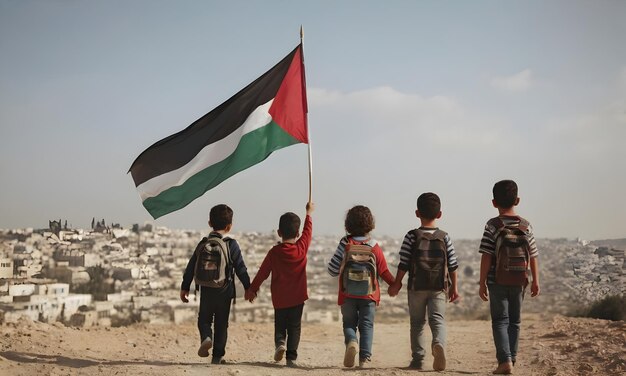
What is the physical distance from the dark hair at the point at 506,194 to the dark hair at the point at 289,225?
2.27 m

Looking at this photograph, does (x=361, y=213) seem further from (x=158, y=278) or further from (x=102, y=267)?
(x=158, y=278)

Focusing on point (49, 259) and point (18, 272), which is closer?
point (18, 272)

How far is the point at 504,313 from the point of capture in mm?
6836

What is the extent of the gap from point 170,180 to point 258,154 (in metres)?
1.29

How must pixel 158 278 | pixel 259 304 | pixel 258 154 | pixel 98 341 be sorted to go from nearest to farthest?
pixel 258 154 → pixel 98 341 → pixel 259 304 → pixel 158 278

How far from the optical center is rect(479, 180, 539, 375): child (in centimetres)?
675

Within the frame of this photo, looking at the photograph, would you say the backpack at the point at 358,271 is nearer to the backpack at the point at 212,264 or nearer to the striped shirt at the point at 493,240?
the striped shirt at the point at 493,240

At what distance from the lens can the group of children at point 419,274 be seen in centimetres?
679

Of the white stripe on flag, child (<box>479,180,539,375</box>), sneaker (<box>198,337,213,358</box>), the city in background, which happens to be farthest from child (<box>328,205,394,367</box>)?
the city in background

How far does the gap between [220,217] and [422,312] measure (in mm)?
2600

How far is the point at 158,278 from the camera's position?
22.5 meters

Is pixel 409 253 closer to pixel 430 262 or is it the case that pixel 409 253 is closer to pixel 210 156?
pixel 430 262

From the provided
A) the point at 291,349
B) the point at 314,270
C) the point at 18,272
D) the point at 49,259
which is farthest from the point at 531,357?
the point at 314,270

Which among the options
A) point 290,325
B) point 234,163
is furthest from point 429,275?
point 234,163
